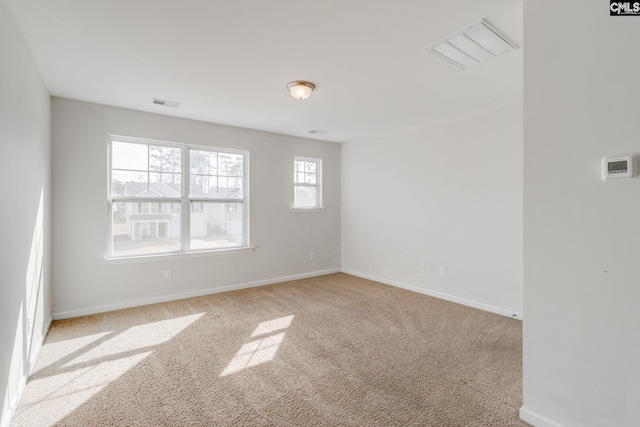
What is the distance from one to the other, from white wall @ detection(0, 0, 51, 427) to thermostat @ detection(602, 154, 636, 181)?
122 inches

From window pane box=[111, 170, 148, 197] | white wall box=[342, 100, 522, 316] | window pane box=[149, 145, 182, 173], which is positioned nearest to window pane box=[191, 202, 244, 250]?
window pane box=[149, 145, 182, 173]

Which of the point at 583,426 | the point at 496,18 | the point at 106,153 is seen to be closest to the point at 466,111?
the point at 496,18

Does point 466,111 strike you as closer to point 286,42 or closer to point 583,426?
point 286,42

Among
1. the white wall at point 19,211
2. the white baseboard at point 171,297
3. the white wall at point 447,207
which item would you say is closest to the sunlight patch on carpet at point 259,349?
the white wall at point 19,211

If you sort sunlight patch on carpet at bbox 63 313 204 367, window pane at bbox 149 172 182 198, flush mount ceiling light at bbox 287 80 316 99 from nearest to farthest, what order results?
1. sunlight patch on carpet at bbox 63 313 204 367
2. flush mount ceiling light at bbox 287 80 316 99
3. window pane at bbox 149 172 182 198

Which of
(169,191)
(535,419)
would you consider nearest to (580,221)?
(535,419)

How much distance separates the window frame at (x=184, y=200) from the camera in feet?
12.3

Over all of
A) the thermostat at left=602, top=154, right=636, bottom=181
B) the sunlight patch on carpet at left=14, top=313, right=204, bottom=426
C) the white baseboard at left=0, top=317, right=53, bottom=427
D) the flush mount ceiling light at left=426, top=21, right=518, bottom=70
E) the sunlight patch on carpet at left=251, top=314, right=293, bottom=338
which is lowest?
the sunlight patch on carpet at left=14, top=313, right=204, bottom=426

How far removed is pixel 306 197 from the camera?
5535 mm

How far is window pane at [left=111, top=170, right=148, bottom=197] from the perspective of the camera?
12.5 ft

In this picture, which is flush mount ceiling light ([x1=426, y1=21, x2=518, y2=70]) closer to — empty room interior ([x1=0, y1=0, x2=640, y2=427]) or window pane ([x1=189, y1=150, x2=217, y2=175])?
empty room interior ([x1=0, y1=0, x2=640, y2=427])

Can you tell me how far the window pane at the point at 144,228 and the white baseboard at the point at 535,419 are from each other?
4.04 metres

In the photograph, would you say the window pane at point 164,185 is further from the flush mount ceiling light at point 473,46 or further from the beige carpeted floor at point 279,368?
the flush mount ceiling light at point 473,46

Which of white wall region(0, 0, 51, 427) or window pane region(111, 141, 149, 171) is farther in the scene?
window pane region(111, 141, 149, 171)
